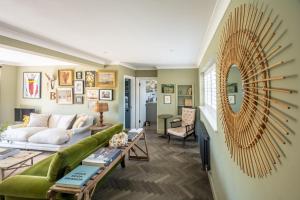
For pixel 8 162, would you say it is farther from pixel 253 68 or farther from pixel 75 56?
pixel 253 68

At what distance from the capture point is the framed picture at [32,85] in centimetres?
599

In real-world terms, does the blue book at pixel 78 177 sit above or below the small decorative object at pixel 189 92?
below

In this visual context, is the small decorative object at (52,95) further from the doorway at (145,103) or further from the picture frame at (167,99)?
the picture frame at (167,99)

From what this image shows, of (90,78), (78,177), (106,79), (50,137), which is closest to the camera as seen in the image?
(78,177)

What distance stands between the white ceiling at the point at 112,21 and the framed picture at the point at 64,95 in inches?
99.5

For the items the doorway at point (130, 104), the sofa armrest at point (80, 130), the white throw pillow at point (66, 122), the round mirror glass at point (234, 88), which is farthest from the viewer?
the doorway at point (130, 104)

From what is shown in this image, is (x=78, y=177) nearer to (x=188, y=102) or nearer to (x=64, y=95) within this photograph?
(x=64, y=95)

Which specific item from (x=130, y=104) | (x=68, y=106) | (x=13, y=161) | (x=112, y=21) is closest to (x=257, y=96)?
(x=112, y=21)

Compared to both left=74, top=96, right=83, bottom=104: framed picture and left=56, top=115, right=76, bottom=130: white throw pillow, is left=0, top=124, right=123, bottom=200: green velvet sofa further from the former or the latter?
left=74, top=96, right=83, bottom=104: framed picture

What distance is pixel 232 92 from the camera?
1.46m

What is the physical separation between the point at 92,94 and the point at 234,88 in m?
4.89

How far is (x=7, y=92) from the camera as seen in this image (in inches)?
231

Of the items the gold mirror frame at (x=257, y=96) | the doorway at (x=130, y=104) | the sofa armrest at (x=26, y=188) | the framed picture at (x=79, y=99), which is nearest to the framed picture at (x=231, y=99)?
the gold mirror frame at (x=257, y=96)

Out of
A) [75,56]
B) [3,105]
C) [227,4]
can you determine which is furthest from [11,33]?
[3,105]
